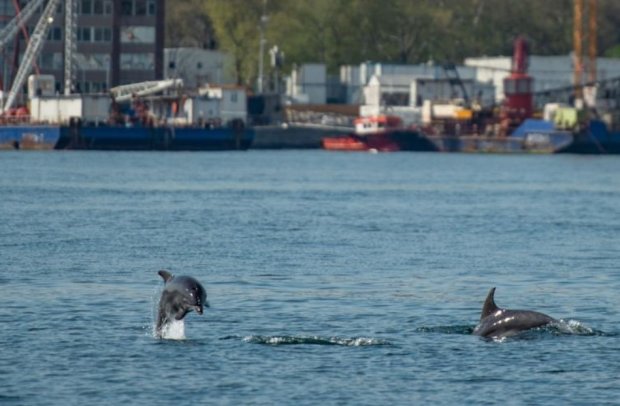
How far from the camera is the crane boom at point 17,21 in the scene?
192 meters

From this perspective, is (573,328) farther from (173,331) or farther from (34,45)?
(34,45)

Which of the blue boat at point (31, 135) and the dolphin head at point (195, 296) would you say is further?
the blue boat at point (31, 135)

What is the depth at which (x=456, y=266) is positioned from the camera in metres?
55.1

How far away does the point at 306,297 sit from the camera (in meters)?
45.3

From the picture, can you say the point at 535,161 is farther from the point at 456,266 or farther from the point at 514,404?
the point at 514,404

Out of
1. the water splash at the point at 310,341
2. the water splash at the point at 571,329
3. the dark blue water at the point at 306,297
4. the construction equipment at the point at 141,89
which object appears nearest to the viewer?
the dark blue water at the point at 306,297

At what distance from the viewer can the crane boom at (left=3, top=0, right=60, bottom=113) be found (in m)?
191

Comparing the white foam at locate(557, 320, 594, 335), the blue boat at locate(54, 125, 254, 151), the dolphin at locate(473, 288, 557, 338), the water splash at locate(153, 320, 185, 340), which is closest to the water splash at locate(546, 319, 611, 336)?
the white foam at locate(557, 320, 594, 335)

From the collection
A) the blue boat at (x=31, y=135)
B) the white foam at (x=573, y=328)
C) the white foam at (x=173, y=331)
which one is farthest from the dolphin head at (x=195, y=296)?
the blue boat at (x=31, y=135)

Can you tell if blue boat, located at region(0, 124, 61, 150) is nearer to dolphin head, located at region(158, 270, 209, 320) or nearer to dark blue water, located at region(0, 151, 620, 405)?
dark blue water, located at region(0, 151, 620, 405)

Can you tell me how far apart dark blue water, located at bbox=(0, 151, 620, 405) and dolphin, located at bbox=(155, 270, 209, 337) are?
0.95 metres

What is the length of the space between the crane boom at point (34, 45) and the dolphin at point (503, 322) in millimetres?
155029

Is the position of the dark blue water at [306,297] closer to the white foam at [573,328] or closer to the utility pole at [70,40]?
the white foam at [573,328]

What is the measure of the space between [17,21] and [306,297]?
152110mm
